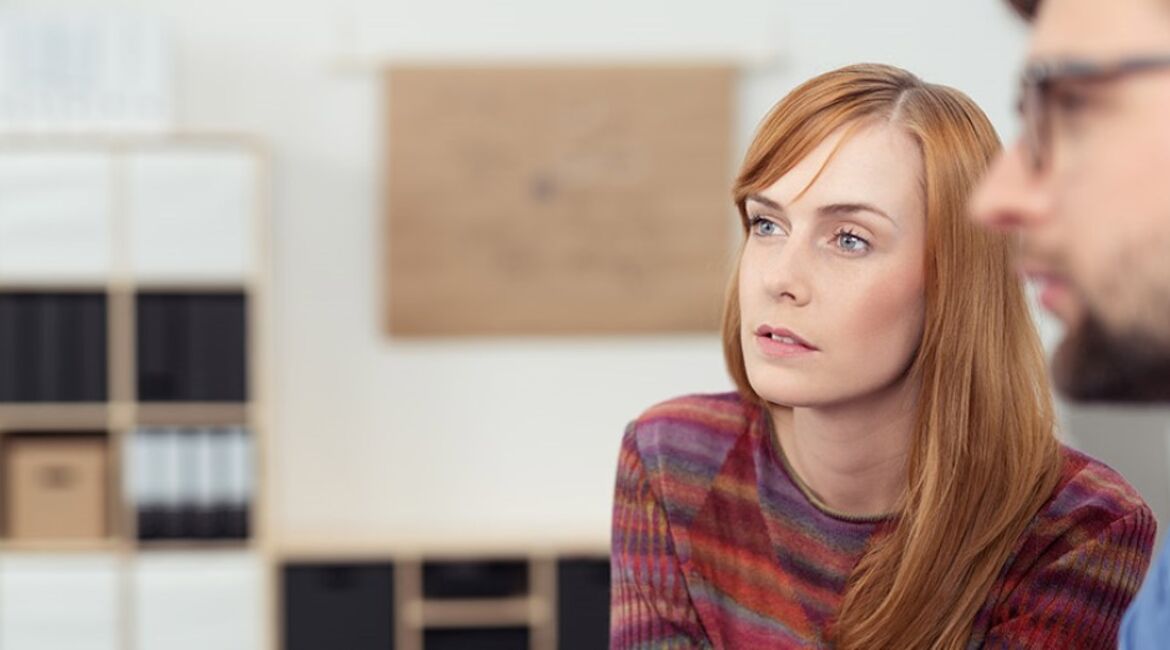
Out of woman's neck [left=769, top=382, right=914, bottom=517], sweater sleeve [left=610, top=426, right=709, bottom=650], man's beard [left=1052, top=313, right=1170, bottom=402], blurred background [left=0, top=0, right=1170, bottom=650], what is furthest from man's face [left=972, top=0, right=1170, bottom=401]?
blurred background [left=0, top=0, right=1170, bottom=650]

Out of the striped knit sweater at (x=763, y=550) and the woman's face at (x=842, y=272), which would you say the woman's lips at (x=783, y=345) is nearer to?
the woman's face at (x=842, y=272)

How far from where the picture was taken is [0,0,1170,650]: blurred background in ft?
11.7

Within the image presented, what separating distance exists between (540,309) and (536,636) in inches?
33.1

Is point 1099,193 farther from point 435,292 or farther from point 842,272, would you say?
point 435,292

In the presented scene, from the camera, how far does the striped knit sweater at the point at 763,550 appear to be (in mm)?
1212

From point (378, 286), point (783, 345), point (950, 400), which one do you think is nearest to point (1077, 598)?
point (950, 400)

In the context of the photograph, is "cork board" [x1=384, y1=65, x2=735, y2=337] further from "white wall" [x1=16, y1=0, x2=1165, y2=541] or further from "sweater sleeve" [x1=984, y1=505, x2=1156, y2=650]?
"sweater sleeve" [x1=984, y1=505, x2=1156, y2=650]

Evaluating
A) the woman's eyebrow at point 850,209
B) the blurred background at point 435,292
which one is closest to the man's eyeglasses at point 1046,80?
the woman's eyebrow at point 850,209

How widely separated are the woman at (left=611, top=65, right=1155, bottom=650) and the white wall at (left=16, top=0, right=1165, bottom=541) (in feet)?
8.35

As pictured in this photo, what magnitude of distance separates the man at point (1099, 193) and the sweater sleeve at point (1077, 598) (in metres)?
0.46

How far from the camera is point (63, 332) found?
354 cm

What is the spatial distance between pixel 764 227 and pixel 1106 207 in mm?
479

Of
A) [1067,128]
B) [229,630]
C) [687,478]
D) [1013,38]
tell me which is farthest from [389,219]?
[1067,128]

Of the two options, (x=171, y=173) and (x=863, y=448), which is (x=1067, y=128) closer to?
(x=863, y=448)
